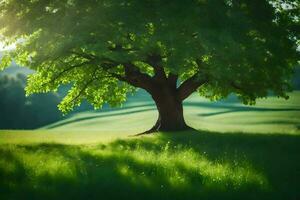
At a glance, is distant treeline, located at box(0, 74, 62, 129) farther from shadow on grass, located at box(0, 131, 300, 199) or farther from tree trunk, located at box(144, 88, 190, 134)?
shadow on grass, located at box(0, 131, 300, 199)

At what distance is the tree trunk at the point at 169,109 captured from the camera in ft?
94.5

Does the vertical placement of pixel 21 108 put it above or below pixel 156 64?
below

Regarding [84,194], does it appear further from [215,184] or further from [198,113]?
[198,113]

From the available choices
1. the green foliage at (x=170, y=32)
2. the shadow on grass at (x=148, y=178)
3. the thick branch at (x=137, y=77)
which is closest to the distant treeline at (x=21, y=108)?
the thick branch at (x=137, y=77)

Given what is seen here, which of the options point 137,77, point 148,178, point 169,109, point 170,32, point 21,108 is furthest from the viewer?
point 21,108

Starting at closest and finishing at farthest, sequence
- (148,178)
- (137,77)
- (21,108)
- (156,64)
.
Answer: (148,178) → (156,64) → (137,77) → (21,108)

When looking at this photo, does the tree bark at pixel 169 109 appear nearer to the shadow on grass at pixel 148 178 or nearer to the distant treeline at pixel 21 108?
the shadow on grass at pixel 148 178

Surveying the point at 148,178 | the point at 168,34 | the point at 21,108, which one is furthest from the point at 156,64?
the point at 21,108

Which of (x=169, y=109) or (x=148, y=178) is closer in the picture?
(x=148, y=178)

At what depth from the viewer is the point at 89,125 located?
75375mm

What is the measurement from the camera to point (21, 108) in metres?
94.2

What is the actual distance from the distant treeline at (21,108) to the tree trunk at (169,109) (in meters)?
68.3

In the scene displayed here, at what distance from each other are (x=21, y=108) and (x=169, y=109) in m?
71.6

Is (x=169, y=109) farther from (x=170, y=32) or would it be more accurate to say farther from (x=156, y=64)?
(x=170, y=32)
